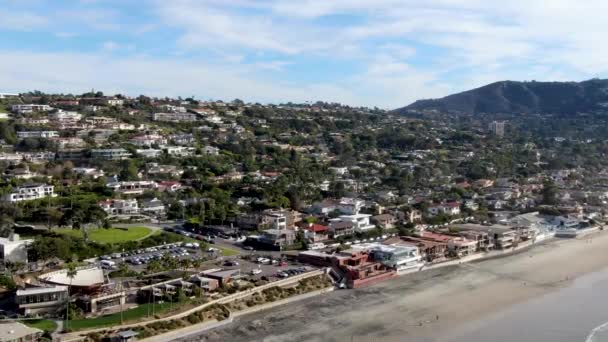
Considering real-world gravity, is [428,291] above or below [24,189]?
below

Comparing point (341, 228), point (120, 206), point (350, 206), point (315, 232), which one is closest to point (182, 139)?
point (120, 206)

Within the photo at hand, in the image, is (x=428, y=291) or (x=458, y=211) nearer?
(x=428, y=291)

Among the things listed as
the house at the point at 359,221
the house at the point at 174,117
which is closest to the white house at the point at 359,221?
the house at the point at 359,221

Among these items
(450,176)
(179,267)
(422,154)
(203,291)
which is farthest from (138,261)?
(422,154)

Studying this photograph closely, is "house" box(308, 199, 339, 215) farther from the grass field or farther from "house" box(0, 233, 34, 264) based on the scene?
"house" box(0, 233, 34, 264)

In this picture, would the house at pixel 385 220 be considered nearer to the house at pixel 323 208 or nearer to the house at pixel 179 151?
the house at pixel 323 208

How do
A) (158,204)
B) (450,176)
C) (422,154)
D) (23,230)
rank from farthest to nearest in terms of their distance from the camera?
1. (422,154)
2. (450,176)
3. (158,204)
4. (23,230)

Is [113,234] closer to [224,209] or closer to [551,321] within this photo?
[224,209]

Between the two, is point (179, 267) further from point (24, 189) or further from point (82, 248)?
point (24, 189)
